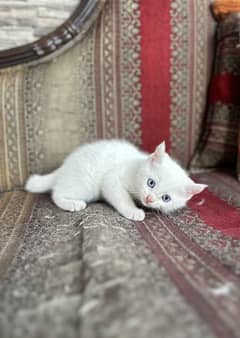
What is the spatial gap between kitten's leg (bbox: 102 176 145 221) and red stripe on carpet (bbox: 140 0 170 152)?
→ 360 millimetres

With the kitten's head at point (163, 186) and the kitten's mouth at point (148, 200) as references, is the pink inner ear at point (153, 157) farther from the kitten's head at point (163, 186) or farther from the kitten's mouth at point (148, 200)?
the kitten's mouth at point (148, 200)

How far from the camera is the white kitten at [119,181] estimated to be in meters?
1.10

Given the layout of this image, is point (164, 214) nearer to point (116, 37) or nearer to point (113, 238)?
point (113, 238)

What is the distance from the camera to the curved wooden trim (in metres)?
1.42

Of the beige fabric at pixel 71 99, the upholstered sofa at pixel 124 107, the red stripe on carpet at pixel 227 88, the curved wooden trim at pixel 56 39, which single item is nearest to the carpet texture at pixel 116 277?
the upholstered sofa at pixel 124 107

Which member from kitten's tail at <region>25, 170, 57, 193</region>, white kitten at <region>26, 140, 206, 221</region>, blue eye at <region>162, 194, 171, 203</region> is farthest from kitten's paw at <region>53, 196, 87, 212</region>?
blue eye at <region>162, 194, 171, 203</region>

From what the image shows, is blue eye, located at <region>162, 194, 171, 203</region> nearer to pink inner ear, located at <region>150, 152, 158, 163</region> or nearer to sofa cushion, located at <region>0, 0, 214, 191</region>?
pink inner ear, located at <region>150, 152, 158, 163</region>

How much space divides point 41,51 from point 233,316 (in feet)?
4.03

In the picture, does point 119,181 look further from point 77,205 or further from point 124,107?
point 124,107

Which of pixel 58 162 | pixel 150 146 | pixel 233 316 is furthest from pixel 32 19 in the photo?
pixel 233 316

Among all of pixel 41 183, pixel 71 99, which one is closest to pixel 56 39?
pixel 71 99

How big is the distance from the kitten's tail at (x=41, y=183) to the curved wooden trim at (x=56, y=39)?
0.49 metres

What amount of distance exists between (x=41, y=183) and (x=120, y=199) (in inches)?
14.6

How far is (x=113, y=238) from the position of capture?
2.73 feet
